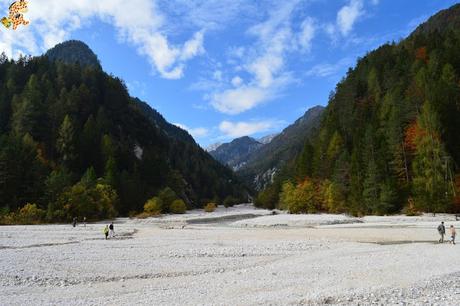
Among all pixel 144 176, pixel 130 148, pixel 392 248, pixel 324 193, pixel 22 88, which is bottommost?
pixel 392 248

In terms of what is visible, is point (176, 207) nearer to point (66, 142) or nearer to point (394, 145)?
point (66, 142)

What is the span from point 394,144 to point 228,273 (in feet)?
205

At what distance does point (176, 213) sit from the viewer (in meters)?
116

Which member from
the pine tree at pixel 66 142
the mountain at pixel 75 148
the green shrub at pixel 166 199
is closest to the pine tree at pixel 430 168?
the mountain at pixel 75 148

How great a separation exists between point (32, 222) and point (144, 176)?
64.8 m

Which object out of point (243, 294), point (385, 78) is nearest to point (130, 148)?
point (385, 78)

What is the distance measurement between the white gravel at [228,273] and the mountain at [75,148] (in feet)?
127

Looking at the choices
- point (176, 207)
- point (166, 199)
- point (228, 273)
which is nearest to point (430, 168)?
point (228, 273)

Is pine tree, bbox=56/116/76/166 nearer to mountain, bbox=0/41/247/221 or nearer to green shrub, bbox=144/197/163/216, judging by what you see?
mountain, bbox=0/41/247/221

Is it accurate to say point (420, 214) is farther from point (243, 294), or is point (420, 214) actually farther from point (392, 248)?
point (243, 294)

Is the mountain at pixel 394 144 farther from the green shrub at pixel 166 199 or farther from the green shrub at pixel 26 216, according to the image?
the green shrub at pixel 26 216

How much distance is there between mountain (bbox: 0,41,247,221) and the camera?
76.5 m

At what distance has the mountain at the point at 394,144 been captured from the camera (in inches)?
2672

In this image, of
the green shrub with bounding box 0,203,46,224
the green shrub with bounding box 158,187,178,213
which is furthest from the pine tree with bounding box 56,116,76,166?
the green shrub with bounding box 0,203,46,224
